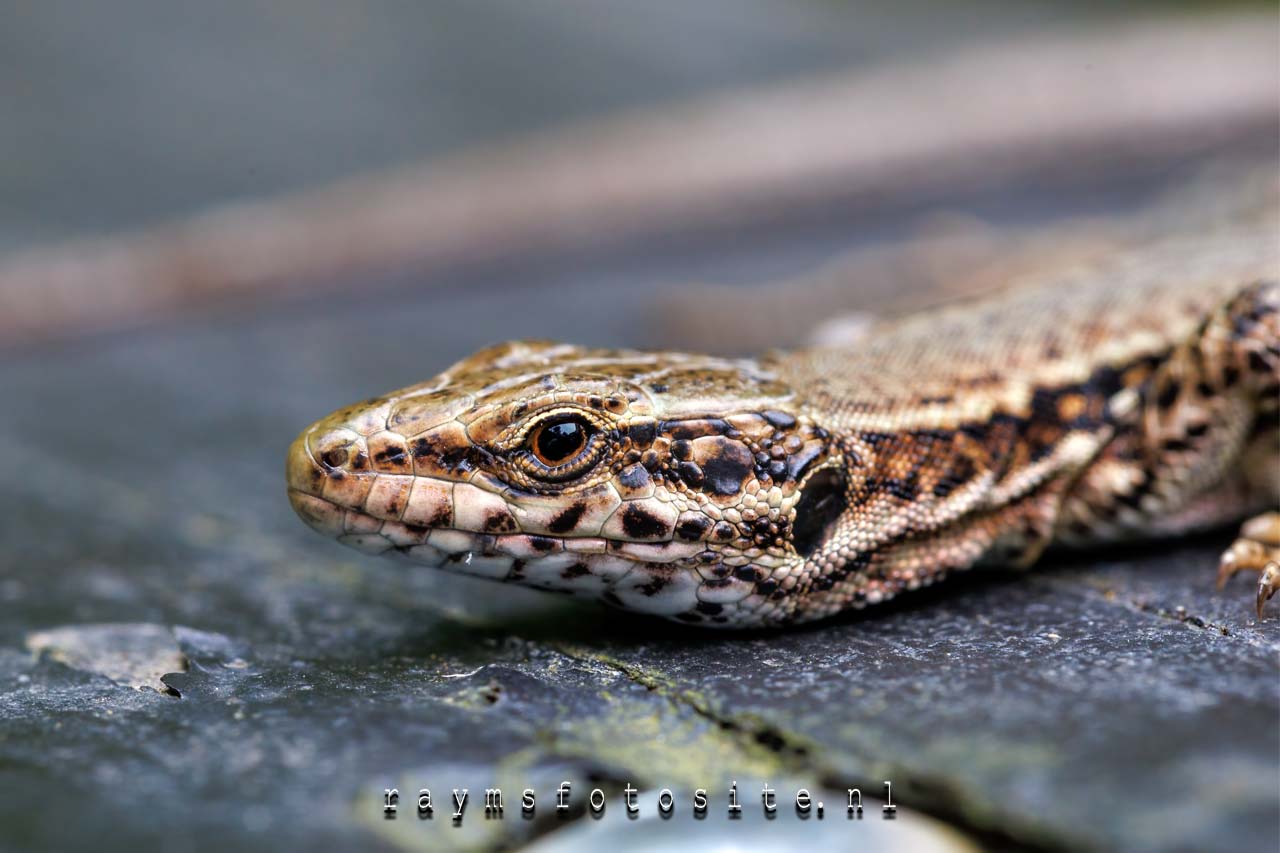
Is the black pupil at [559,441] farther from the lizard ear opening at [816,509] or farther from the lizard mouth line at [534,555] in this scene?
the lizard ear opening at [816,509]

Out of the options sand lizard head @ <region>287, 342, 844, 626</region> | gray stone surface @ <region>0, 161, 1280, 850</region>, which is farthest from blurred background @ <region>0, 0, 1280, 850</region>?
sand lizard head @ <region>287, 342, 844, 626</region>

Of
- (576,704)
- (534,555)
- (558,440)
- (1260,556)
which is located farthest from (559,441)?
(1260,556)

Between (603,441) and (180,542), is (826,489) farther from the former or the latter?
(180,542)

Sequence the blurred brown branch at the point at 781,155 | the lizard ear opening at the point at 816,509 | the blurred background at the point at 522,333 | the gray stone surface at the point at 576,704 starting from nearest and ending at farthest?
the gray stone surface at the point at 576,704, the blurred background at the point at 522,333, the lizard ear opening at the point at 816,509, the blurred brown branch at the point at 781,155

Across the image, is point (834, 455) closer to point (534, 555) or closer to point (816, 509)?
point (816, 509)

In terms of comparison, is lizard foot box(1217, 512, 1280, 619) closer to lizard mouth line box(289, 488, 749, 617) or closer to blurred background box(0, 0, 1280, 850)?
blurred background box(0, 0, 1280, 850)

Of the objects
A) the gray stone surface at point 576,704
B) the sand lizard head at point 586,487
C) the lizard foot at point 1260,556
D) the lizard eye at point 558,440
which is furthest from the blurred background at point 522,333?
the lizard eye at point 558,440

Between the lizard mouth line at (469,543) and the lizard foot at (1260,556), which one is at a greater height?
the lizard mouth line at (469,543)
